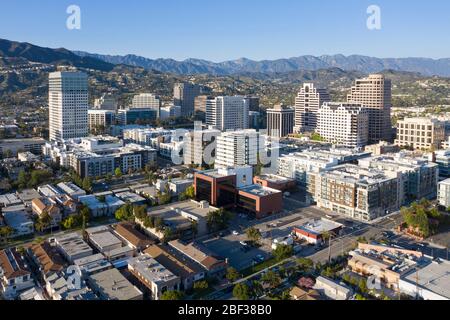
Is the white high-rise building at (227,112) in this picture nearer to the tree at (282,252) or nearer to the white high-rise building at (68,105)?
the white high-rise building at (68,105)

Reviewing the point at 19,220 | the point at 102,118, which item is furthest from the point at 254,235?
the point at 102,118

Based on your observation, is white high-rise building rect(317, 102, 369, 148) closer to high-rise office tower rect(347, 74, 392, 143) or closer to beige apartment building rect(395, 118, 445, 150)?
high-rise office tower rect(347, 74, 392, 143)

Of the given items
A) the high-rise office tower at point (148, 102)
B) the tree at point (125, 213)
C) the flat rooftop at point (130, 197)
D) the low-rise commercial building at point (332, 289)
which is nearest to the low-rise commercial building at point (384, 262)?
the low-rise commercial building at point (332, 289)

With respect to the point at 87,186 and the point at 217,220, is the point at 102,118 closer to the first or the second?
the point at 87,186

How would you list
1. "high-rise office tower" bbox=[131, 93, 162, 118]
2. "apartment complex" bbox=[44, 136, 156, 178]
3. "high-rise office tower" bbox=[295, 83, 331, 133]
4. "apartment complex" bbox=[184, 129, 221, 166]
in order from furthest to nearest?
"high-rise office tower" bbox=[131, 93, 162, 118], "high-rise office tower" bbox=[295, 83, 331, 133], "apartment complex" bbox=[184, 129, 221, 166], "apartment complex" bbox=[44, 136, 156, 178]

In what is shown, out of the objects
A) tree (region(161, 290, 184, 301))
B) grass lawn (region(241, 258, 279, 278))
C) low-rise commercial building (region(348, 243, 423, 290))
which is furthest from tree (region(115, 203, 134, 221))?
low-rise commercial building (region(348, 243, 423, 290))

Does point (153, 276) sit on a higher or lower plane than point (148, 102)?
lower
